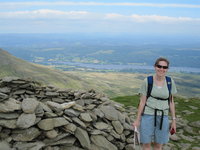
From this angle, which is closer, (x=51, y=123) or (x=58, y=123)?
(x=51, y=123)

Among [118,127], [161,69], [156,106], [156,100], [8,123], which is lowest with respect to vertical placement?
[118,127]

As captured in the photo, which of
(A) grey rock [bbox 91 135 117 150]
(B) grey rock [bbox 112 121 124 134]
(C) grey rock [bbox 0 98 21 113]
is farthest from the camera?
(B) grey rock [bbox 112 121 124 134]

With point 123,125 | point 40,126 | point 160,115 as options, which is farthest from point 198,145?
point 40,126

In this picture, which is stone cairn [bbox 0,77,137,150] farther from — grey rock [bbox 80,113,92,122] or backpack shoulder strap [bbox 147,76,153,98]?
backpack shoulder strap [bbox 147,76,153,98]

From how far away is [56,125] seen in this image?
12.9 metres

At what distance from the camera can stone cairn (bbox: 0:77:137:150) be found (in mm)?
12211

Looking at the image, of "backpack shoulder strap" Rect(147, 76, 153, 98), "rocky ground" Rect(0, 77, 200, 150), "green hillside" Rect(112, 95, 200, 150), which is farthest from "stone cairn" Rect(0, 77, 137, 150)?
"backpack shoulder strap" Rect(147, 76, 153, 98)

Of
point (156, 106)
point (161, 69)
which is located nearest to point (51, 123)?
point (156, 106)

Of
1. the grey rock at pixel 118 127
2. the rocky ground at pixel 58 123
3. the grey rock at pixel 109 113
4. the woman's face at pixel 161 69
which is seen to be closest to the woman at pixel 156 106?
the woman's face at pixel 161 69

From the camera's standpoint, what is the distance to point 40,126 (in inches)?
497

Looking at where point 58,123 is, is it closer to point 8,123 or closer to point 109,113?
point 8,123

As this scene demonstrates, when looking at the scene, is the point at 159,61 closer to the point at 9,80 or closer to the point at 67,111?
the point at 67,111

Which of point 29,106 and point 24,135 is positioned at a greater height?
point 29,106

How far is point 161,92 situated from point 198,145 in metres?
9.83
